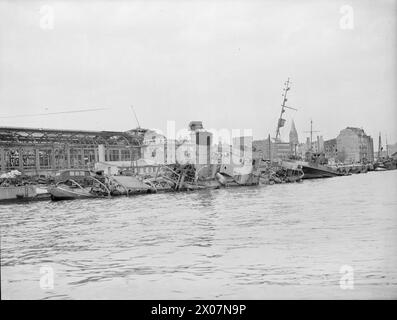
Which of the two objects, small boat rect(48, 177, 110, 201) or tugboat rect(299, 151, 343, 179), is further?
tugboat rect(299, 151, 343, 179)

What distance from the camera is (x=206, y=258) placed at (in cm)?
1552

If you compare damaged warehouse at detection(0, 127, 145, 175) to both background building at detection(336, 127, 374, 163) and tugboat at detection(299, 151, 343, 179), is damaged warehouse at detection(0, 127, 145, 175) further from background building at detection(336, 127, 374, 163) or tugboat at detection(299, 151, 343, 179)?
background building at detection(336, 127, 374, 163)

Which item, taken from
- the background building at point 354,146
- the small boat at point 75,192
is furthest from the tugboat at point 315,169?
the small boat at point 75,192

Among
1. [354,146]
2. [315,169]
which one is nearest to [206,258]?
[315,169]

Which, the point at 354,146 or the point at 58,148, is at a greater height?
the point at 58,148

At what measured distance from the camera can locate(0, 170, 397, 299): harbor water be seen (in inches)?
431

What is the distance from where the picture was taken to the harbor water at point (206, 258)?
1095cm

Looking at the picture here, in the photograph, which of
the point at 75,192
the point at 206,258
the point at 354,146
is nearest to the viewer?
the point at 206,258

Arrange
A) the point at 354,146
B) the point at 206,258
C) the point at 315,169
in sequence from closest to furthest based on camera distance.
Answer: the point at 206,258
the point at 315,169
the point at 354,146

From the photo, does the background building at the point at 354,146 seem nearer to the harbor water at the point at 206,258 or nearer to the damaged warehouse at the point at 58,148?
the damaged warehouse at the point at 58,148

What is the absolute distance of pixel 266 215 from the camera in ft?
99.0

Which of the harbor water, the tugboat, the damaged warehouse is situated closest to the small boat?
the damaged warehouse

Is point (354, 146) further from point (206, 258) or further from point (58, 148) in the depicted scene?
point (206, 258)
